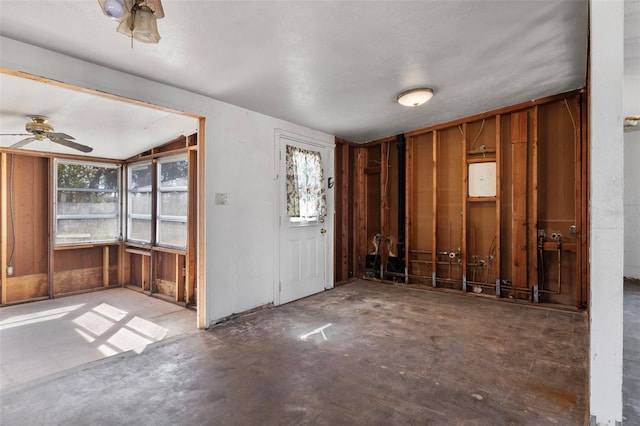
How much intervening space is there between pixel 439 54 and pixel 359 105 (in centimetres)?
127

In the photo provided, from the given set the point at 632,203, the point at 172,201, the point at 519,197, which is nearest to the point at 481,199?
the point at 519,197

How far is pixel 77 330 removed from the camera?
339 centimetres

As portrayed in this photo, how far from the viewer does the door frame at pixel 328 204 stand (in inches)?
162

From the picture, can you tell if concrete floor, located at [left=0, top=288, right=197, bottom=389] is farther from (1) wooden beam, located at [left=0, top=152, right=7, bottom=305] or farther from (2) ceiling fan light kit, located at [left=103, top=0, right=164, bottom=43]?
(2) ceiling fan light kit, located at [left=103, top=0, right=164, bottom=43]

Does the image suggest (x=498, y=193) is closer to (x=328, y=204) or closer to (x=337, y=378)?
(x=328, y=204)

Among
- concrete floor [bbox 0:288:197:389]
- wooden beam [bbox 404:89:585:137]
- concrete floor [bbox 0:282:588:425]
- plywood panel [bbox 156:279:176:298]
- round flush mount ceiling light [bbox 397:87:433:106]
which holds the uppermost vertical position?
wooden beam [bbox 404:89:585:137]

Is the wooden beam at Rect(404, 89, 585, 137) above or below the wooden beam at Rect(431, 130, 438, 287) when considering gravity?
above

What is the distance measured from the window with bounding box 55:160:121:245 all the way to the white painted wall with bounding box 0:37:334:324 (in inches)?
131

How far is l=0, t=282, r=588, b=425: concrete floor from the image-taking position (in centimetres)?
192

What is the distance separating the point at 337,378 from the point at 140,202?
15.2ft

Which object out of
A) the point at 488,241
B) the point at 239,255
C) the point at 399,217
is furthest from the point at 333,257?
the point at 488,241

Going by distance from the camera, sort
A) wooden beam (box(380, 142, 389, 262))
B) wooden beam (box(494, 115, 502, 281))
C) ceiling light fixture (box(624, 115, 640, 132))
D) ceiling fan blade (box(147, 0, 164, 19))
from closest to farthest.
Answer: ceiling fan blade (box(147, 0, 164, 19)), wooden beam (box(494, 115, 502, 281)), ceiling light fixture (box(624, 115, 640, 132)), wooden beam (box(380, 142, 389, 262))

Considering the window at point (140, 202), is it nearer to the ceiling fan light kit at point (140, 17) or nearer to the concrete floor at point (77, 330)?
the concrete floor at point (77, 330)

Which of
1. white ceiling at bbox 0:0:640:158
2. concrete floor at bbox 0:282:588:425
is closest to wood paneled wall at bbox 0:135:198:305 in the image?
white ceiling at bbox 0:0:640:158
